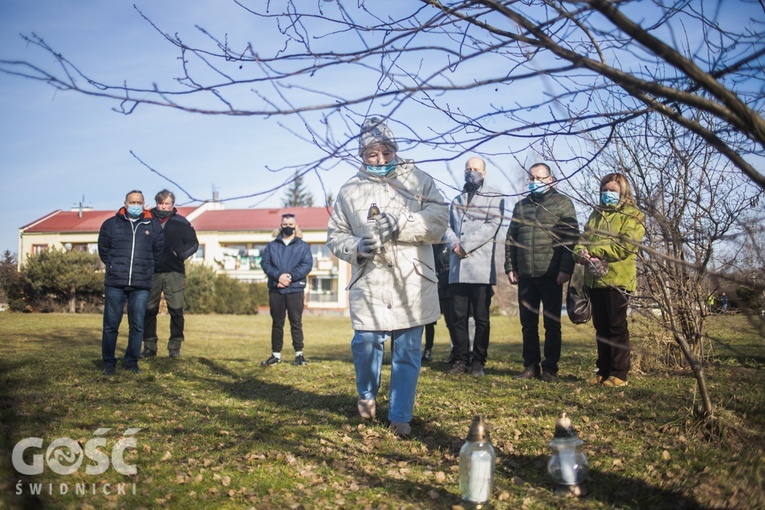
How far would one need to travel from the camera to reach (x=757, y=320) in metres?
2.57

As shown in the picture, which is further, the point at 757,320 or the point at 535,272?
the point at 535,272

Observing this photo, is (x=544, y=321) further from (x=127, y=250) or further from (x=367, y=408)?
(x=127, y=250)

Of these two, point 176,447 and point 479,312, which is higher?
point 479,312

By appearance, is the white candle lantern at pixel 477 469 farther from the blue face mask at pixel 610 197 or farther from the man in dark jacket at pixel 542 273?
the man in dark jacket at pixel 542 273

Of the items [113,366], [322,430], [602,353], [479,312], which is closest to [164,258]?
[113,366]

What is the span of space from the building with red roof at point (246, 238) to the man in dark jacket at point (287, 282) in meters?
39.8

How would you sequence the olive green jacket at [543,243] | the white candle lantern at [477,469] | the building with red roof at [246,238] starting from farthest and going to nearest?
the building with red roof at [246,238] → the olive green jacket at [543,243] → the white candle lantern at [477,469]

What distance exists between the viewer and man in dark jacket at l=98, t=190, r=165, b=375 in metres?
7.87

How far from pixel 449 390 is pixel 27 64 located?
517 centimetres

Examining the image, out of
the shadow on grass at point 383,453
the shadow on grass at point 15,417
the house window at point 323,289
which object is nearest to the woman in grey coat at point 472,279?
the shadow on grass at point 383,453

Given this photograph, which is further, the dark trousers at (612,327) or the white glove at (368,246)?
the dark trousers at (612,327)

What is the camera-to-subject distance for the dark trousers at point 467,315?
312 inches

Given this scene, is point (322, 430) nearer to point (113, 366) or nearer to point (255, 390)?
point (255, 390)

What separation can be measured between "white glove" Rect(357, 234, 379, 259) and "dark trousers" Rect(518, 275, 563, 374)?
2.57 metres
